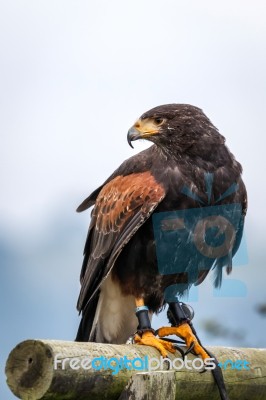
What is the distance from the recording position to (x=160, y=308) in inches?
239

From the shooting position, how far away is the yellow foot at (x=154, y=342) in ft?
17.2

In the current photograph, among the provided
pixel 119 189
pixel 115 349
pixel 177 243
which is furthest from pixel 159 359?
pixel 119 189

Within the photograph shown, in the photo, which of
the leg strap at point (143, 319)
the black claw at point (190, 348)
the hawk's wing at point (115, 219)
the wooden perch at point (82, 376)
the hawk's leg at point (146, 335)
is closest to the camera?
the wooden perch at point (82, 376)

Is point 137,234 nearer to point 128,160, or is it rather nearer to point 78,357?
point 128,160

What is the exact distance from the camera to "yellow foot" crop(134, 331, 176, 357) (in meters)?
5.23

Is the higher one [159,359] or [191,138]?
[191,138]

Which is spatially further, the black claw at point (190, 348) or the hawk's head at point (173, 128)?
the hawk's head at point (173, 128)

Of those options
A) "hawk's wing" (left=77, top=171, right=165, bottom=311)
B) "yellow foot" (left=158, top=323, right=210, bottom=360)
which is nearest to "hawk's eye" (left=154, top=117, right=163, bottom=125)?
"hawk's wing" (left=77, top=171, right=165, bottom=311)

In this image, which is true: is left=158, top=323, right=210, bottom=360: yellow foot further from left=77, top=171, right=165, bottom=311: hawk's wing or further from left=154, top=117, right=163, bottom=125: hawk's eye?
left=154, top=117, right=163, bottom=125: hawk's eye

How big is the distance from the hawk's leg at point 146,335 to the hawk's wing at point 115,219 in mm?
335

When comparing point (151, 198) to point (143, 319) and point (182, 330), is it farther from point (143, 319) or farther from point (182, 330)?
point (182, 330)

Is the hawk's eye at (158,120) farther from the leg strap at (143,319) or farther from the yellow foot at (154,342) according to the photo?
the yellow foot at (154,342)

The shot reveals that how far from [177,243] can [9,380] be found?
1816mm

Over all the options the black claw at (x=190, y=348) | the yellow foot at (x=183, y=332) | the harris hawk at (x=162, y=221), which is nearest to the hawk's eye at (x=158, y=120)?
the harris hawk at (x=162, y=221)
